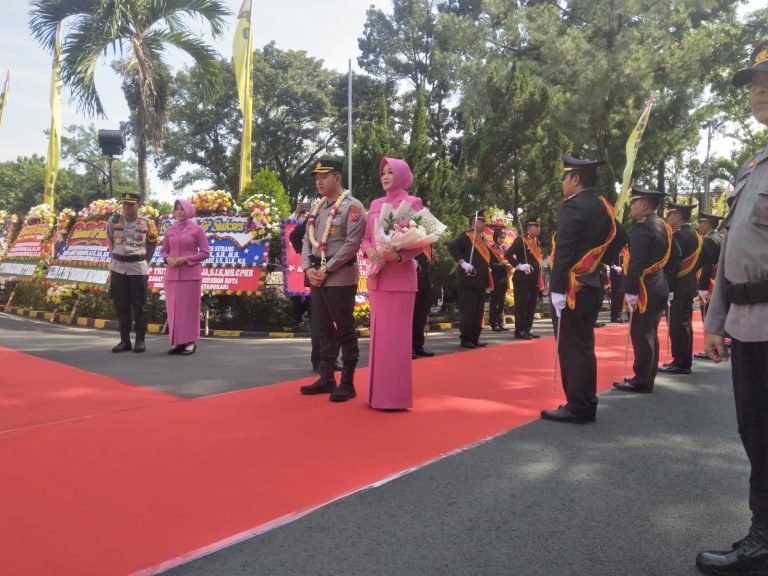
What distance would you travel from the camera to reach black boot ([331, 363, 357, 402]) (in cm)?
483

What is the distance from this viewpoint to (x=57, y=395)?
496 centimetres

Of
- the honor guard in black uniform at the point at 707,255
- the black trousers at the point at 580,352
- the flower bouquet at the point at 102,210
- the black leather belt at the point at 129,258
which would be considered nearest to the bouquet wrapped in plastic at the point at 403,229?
the black trousers at the point at 580,352

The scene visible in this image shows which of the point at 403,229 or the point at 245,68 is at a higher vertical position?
the point at 245,68

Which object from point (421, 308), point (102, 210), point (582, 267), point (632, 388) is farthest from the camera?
point (102, 210)

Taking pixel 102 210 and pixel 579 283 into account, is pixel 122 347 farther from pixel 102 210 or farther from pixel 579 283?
pixel 579 283

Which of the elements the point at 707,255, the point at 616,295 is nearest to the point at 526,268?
the point at 707,255

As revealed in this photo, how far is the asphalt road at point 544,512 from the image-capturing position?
2.27m

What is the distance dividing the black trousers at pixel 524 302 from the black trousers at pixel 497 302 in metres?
0.94

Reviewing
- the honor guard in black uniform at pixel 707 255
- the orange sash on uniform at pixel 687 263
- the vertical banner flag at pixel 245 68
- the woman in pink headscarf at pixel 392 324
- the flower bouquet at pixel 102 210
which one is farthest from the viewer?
the vertical banner flag at pixel 245 68

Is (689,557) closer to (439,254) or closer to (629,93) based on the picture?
(439,254)

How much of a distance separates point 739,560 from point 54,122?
63.4ft

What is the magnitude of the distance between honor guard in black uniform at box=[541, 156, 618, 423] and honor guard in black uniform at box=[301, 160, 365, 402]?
159cm

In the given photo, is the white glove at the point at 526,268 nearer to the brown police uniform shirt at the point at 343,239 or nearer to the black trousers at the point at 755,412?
the brown police uniform shirt at the point at 343,239

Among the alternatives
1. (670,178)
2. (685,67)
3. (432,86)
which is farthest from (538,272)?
(670,178)
